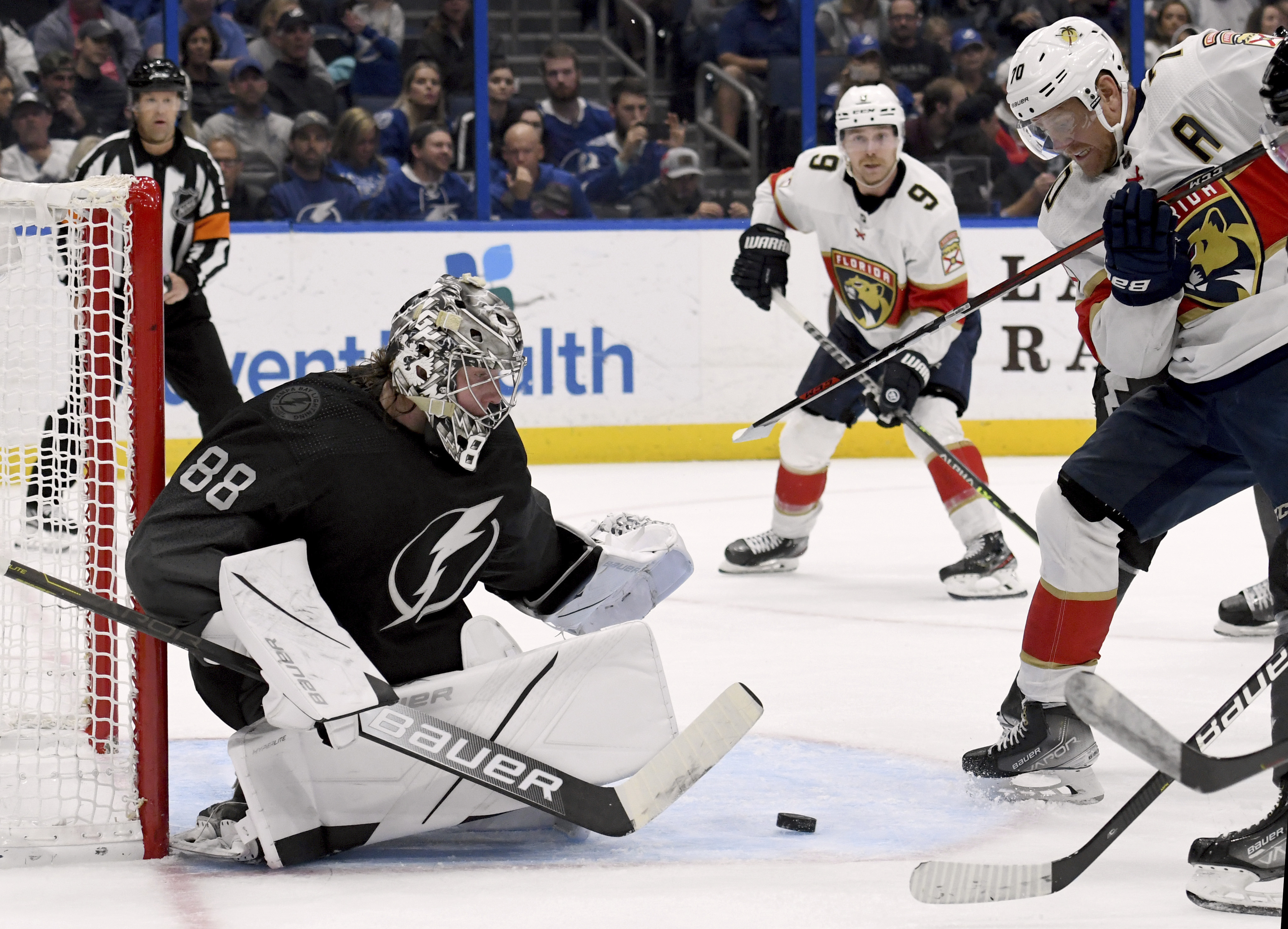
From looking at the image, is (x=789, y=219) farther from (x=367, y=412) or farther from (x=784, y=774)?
(x=367, y=412)

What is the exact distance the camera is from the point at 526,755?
2.12 meters

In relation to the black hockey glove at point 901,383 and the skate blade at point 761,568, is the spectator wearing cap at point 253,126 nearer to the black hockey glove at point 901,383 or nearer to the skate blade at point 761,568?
the skate blade at point 761,568

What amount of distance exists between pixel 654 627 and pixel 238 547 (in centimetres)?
186

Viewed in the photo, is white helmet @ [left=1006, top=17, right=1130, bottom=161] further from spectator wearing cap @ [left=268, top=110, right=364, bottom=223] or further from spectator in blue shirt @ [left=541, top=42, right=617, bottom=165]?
spectator in blue shirt @ [left=541, top=42, right=617, bottom=165]

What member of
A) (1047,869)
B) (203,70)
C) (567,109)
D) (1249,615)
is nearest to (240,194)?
(203,70)

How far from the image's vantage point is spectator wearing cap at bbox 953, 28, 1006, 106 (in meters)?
6.93

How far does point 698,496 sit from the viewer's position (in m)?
5.74

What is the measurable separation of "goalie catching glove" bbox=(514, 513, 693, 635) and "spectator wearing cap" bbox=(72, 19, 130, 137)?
4.52 meters

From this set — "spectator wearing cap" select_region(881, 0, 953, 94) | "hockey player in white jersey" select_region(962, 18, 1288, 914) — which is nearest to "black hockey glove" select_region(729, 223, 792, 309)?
"hockey player in white jersey" select_region(962, 18, 1288, 914)

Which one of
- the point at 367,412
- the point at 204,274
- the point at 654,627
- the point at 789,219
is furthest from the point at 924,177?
the point at 367,412

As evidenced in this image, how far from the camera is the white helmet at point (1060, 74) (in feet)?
7.75

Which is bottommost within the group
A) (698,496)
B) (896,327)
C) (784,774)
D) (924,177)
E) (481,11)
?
(698,496)

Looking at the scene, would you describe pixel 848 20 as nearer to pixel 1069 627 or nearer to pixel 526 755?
pixel 1069 627

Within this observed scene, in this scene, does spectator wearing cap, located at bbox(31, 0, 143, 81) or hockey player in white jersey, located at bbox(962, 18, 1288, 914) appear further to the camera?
spectator wearing cap, located at bbox(31, 0, 143, 81)
